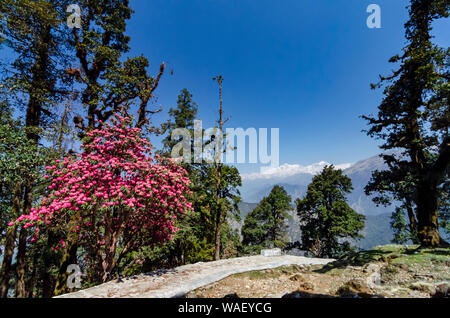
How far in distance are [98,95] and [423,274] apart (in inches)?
567

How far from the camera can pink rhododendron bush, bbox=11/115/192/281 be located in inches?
184

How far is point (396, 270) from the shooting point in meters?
5.97

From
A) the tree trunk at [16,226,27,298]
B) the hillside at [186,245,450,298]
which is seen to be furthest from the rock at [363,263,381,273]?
the tree trunk at [16,226,27,298]

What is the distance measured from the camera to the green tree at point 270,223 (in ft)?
80.1

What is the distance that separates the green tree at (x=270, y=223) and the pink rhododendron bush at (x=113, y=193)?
2103cm

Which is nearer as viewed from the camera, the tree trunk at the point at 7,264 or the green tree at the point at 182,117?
the tree trunk at the point at 7,264

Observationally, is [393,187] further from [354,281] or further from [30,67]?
[30,67]

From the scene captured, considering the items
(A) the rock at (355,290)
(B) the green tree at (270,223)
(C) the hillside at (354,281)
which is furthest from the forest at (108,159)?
(B) the green tree at (270,223)

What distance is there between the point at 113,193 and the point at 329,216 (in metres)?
21.9

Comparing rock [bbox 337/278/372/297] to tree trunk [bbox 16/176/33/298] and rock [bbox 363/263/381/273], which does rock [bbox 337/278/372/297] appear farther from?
tree trunk [bbox 16/176/33/298]

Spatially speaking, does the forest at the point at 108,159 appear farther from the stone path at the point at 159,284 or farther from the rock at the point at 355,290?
the rock at the point at 355,290
